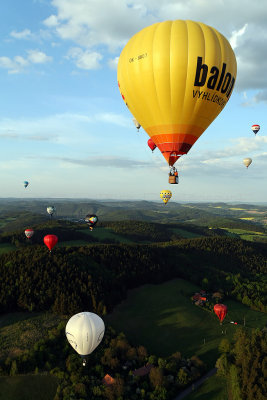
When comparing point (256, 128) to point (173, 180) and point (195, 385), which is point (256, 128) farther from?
point (195, 385)

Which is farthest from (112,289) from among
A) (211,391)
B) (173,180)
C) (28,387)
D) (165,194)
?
(173,180)

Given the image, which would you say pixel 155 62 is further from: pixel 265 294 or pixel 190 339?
pixel 265 294

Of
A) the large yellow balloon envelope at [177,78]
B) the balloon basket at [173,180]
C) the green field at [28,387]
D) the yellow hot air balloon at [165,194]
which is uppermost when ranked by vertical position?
the large yellow balloon envelope at [177,78]

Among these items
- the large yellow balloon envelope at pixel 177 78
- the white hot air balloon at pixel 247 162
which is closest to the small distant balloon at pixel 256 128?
the white hot air balloon at pixel 247 162

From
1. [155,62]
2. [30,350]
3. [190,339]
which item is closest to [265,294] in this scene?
[190,339]

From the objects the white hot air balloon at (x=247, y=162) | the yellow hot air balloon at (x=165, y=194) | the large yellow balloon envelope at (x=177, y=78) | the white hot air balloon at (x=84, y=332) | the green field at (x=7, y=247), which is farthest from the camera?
the green field at (x=7, y=247)

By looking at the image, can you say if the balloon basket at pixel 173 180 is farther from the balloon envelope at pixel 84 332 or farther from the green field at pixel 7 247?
the green field at pixel 7 247

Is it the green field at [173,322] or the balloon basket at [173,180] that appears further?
the green field at [173,322]
